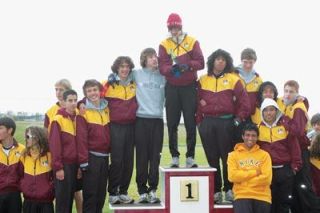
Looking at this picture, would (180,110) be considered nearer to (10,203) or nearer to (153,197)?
(153,197)

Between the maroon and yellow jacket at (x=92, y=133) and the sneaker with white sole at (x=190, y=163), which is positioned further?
the sneaker with white sole at (x=190, y=163)

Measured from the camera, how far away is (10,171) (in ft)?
17.3

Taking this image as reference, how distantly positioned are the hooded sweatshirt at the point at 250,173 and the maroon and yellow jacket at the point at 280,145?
0.20 metres

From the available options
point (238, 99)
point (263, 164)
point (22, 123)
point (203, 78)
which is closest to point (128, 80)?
point (203, 78)

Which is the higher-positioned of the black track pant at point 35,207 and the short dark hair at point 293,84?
the short dark hair at point 293,84

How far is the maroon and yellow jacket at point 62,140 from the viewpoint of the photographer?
16.5 ft

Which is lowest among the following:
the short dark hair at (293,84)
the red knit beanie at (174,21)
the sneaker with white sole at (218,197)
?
the sneaker with white sole at (218,197)

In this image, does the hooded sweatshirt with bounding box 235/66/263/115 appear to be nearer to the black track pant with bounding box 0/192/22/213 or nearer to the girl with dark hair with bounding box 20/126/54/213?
the girl with dark hair with bounding box 20/126/54/213

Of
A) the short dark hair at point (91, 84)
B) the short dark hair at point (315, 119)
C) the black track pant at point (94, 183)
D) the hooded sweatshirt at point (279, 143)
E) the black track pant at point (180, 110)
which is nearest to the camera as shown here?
the black track pant at point (94, 183)

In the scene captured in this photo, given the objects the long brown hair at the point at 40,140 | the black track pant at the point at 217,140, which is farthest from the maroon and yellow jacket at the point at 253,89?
the long brown hair at the point at 40,140

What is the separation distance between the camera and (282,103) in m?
5.86

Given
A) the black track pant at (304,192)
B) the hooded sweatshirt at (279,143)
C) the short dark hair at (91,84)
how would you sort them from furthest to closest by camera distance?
the black track pant at (304,192) < the hooded sweatshirt at (279,143) < the short dark hair at (91,84)

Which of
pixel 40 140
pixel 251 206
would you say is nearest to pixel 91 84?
pixel 40 140

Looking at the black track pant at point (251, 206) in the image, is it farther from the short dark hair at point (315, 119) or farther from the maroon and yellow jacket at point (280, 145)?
the short dark hair at point (315, 119)
